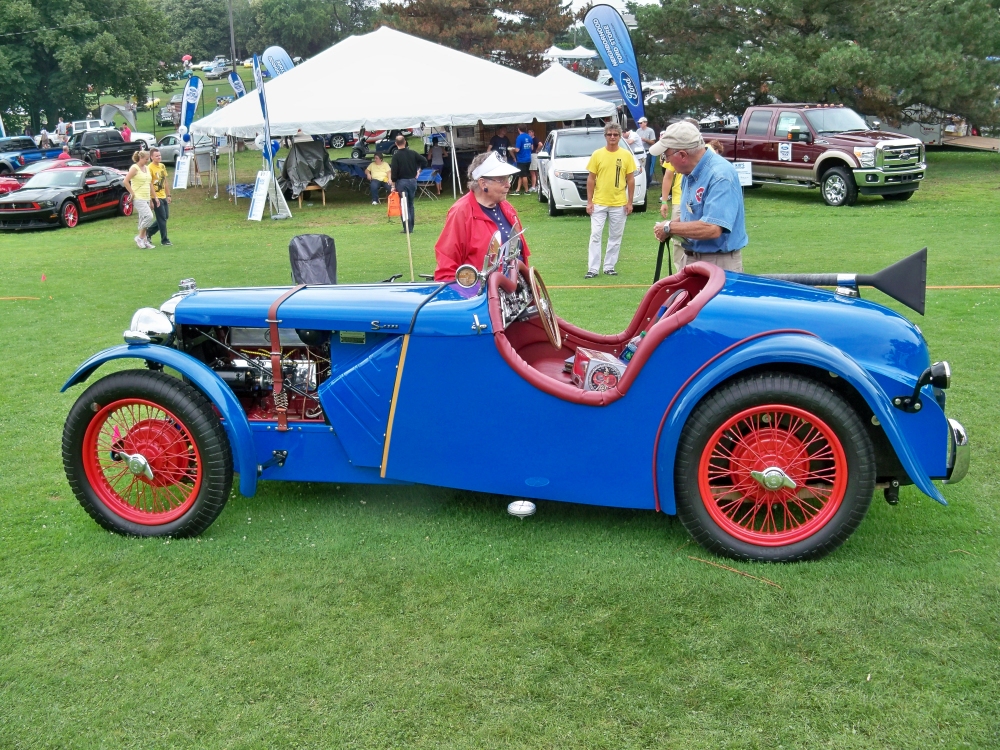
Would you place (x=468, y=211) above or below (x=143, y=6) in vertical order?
below

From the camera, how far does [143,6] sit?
50.8 meters

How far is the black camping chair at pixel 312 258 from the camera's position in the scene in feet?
19.0

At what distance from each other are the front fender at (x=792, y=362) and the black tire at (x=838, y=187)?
14.4 m

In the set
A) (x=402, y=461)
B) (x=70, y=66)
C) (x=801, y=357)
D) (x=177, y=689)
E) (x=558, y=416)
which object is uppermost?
(x=70, y=66)

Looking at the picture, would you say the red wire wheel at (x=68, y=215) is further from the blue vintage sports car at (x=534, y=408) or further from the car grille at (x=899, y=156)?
the blue vintage sports car at (x=534, y=408)

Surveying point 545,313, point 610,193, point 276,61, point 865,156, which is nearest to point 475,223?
point 545,313

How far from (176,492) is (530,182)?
20.3 m

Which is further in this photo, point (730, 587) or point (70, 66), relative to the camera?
point (70, 66)

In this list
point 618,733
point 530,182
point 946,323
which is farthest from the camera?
point 530,182

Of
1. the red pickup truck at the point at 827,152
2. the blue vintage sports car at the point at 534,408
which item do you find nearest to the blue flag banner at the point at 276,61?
the red pickup truck at the point at 827,152

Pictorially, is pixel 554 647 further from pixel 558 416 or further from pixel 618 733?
pixel 558 416

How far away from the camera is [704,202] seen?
5.09 metres

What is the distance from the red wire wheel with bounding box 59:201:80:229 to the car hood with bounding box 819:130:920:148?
1577cm

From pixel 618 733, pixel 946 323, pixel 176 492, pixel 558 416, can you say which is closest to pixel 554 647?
pixel 618 733
